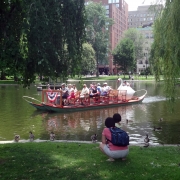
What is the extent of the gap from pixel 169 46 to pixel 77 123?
8.50 metres

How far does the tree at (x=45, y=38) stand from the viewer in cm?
736

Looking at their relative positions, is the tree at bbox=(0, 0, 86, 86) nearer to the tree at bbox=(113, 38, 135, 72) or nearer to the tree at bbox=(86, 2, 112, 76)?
the tree at bbox=(113, 38, 135, 72)

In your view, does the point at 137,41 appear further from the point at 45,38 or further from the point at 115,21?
the point at 45,38

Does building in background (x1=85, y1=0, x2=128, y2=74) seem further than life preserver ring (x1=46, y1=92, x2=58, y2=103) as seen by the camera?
Yes

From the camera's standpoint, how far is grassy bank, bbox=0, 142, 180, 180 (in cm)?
640

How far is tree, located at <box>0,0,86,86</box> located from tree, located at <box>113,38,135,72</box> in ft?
244

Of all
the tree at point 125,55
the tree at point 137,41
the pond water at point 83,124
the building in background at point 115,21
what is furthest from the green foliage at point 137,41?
the pond water at point 83,124

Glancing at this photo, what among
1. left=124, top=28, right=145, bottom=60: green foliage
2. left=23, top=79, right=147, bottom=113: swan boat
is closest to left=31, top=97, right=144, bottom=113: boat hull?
left=23, top=79, right=147, bottom=113: swan boat

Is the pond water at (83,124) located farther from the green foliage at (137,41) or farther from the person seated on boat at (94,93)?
the green foliage at (137,41)

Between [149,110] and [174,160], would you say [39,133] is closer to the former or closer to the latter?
[174,160]

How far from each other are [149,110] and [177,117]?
12.8ft

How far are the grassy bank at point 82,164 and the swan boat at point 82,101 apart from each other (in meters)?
11.9

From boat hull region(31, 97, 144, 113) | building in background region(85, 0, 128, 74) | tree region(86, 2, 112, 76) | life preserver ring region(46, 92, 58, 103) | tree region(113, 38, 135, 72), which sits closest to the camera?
boat hull region(31, 97, 144, 113)

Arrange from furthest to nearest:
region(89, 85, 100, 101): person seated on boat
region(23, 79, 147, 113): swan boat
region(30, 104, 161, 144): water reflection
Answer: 1. region(89, 85, 100, 101): person seated on boat
2. region(23, 79, 147, 113): swan boat
3. region(30, 104, 161, 144): water reflection
